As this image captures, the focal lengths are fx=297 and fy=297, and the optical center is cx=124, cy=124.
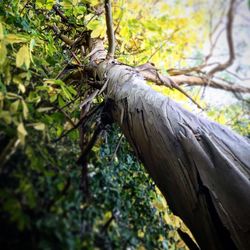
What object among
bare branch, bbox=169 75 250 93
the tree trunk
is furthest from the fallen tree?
bare branch, bbox=169 75 250 93

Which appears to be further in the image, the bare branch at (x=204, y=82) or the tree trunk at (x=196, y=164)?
the bare branch at (x=204, y=82)

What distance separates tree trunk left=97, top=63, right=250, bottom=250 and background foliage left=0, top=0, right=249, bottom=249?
311 millimetres

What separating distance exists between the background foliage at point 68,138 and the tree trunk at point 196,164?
31cm

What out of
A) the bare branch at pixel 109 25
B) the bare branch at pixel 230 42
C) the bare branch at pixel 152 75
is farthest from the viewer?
the bare branch at pixel 230 42

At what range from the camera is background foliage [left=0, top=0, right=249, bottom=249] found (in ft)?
3.95

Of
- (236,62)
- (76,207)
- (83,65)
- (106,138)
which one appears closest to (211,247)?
(106,138)

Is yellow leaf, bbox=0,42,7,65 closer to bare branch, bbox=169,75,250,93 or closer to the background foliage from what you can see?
the background foliage

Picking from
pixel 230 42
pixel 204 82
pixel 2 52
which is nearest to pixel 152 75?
pixel 2 52

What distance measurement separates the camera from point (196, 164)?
99 cm

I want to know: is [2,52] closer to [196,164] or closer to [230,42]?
[196,164]

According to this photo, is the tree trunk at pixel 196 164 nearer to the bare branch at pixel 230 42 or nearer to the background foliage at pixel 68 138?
the background foliage at pixel 68 138

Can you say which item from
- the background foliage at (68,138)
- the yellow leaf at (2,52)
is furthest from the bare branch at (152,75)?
the yellow leaf at (2,52)

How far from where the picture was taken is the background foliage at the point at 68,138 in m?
1.20

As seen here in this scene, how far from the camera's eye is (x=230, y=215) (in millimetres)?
912
